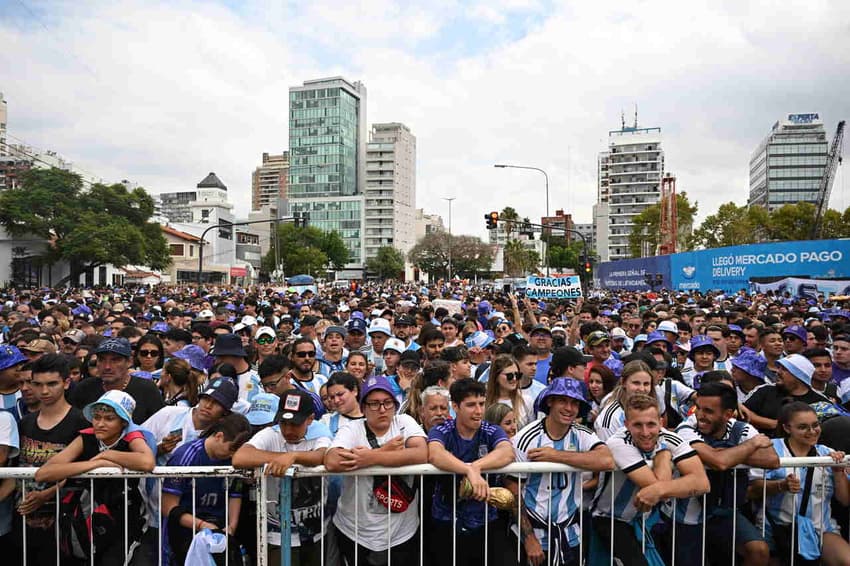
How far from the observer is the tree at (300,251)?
9212 centimetres

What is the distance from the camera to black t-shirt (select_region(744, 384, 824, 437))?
5.25 m

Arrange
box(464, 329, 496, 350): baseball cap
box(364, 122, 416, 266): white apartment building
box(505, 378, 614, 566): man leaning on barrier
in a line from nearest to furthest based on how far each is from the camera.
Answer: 1. box(505, 378, 614, 566): man leaning on barrier
2. box(464, 329, 496, 350): baseball cap
3. box(364, 122, 416, 266): white apartment building

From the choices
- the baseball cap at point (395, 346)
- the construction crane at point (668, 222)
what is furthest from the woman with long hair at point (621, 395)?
the construction crane at point (668, 222)

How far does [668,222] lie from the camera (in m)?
76.5

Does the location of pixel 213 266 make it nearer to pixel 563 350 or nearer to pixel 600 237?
pixel 563 350

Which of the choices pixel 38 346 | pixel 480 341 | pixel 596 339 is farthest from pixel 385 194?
pixel 38 346

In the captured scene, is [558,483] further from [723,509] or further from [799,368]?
[799,368]

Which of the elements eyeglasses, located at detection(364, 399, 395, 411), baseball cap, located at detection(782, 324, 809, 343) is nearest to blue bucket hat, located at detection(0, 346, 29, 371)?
eyeglasses, located at detection(364, 399, 395, 411)

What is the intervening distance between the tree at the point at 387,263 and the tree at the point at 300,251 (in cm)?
1146

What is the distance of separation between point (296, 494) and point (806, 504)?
3135 millimetres

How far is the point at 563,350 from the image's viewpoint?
5934 millimetres

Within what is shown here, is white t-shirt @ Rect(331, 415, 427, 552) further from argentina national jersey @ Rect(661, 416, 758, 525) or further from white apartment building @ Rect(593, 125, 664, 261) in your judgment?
white apartment building @ Rect(593, 125, 664, 261)

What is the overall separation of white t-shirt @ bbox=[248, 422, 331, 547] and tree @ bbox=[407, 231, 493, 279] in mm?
99657

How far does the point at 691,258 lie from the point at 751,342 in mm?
30392
